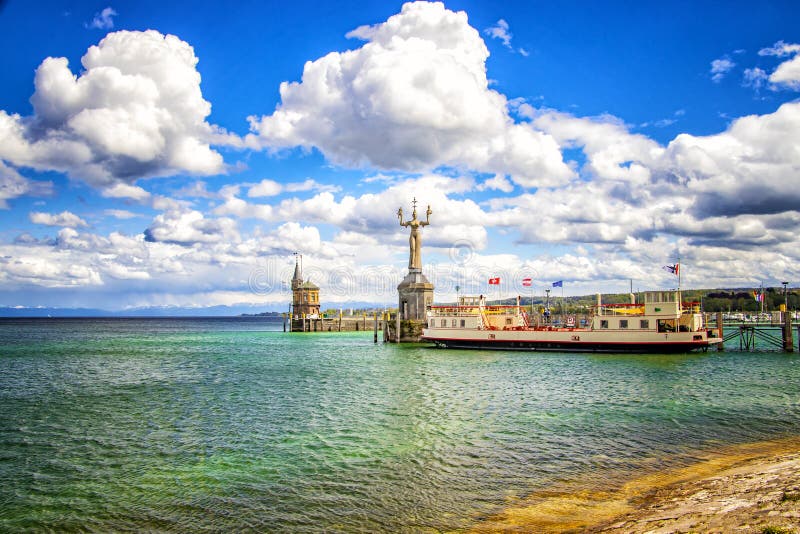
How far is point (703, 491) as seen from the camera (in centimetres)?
1336

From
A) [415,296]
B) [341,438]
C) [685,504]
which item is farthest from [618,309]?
[685,504]

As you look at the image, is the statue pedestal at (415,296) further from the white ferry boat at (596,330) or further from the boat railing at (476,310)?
the white ferry boat at (596,330)

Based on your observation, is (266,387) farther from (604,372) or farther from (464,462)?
(604,372)

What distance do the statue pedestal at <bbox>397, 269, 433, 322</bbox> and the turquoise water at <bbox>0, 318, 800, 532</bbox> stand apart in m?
30.7

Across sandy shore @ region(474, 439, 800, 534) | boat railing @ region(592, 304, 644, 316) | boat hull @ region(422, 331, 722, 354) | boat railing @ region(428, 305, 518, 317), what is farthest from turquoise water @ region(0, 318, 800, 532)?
boat railing @ region(428, 305, 518, 317)

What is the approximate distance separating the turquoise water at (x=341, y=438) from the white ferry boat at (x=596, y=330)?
487 inches

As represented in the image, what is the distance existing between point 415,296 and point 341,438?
172ft

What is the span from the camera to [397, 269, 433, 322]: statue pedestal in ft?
242

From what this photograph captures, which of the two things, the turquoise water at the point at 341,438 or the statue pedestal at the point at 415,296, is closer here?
the turquoise water at the point at 341,438

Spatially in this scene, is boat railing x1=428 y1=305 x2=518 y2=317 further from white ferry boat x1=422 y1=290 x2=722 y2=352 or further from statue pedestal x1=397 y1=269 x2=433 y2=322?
statue pedestal x1=397 y1=269 x2=433 y2=322

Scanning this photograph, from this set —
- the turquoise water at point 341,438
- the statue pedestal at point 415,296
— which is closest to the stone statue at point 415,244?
the statue pedestal at point 415,296

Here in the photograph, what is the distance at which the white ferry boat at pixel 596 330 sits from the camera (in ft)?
180

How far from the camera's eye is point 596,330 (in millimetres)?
57344

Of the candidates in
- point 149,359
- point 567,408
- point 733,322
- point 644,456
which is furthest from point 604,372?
point 733,322
